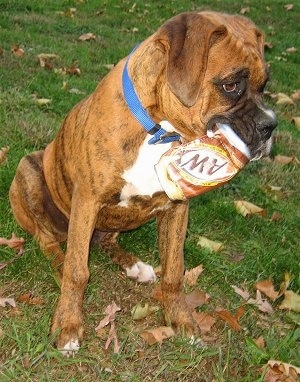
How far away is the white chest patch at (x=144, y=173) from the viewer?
340 centimetres

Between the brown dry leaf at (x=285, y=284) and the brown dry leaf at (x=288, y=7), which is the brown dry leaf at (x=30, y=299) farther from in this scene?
the brown dry leaf at (x=288, y=7)

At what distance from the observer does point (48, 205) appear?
14.0 ft

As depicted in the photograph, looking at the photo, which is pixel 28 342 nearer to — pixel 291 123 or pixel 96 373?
pixel 96 373

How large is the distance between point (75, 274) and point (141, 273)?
0.67 meters

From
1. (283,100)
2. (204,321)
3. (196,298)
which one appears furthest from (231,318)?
(283,100)

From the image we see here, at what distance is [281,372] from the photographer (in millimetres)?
3406

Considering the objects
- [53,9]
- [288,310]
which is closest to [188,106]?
[288,310]

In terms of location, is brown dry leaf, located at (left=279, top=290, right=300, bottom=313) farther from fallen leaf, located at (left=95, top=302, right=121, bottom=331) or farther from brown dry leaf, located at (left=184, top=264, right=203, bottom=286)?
fallen leaf, located at (left=95, top=302, right=121, bottom=331)

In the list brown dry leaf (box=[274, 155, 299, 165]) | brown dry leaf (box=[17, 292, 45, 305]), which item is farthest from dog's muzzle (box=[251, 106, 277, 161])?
brown dry leaf (box=[274, 155, 299, 165])

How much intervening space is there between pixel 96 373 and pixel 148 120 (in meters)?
1.39

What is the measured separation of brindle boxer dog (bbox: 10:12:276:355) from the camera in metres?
3.12

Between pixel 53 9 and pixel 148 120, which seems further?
pixel 53 9

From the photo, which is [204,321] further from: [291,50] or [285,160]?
[291,50]

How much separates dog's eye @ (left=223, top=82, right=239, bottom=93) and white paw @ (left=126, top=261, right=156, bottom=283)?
151 centimetres
